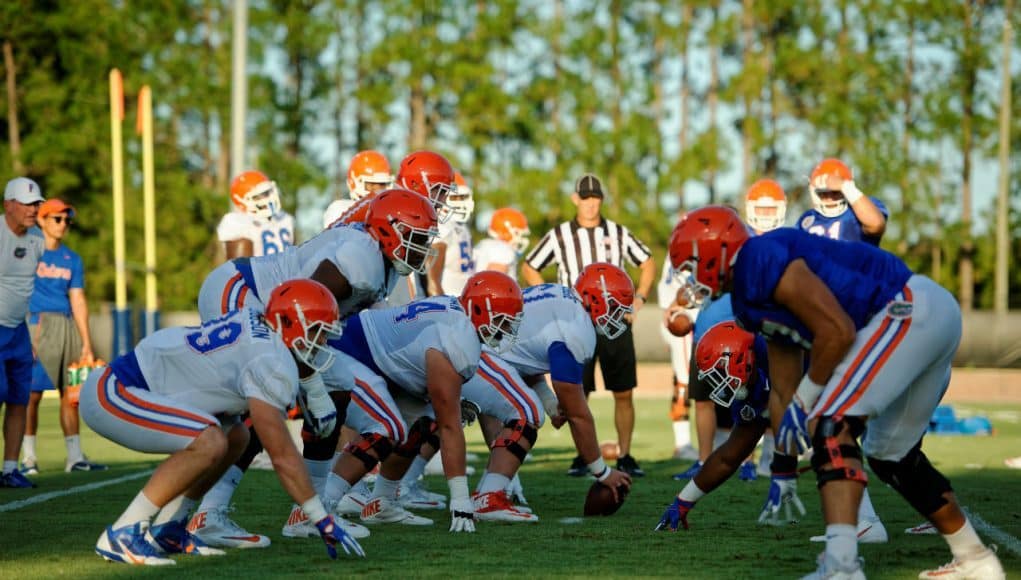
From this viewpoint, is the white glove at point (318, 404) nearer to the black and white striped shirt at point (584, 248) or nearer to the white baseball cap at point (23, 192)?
the white baseball cap at point (23, 192)

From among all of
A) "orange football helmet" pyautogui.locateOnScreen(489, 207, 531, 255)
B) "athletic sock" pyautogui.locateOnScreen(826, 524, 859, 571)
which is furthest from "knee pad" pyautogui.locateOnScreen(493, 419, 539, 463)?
"orange football helmet" pyautogui.locateOnScreen(489, 207, 531, 255)

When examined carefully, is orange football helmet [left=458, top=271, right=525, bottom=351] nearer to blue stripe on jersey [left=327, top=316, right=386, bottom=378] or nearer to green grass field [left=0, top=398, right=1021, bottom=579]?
blue stripe on jersey [left=327, top=316, right=386, bottom=378]

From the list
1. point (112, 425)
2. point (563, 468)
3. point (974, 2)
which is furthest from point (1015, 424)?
point (974, 2)

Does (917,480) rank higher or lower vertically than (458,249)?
lower

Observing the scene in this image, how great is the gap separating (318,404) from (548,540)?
125cm

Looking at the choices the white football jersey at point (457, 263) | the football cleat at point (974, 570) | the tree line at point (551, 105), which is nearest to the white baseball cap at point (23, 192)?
the white football jersey at point (457, 263)

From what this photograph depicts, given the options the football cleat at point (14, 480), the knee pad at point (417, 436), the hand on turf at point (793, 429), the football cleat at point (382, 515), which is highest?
the hand on turf at point (793, 429)

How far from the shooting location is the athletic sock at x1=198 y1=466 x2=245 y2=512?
5957 mm

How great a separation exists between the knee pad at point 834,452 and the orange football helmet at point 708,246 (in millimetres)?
636

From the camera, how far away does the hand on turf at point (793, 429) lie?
4.81 meters

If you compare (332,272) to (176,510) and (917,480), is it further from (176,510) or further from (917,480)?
(917,480)

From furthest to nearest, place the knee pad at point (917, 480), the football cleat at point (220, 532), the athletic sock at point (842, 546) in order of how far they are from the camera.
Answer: the football cleat at point (220, 532)
the knee pad at point (917, 480)
the athletic sock at point (842, 546)

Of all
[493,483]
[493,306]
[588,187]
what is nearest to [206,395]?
[493,306]

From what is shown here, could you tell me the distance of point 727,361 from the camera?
6.27 meters
